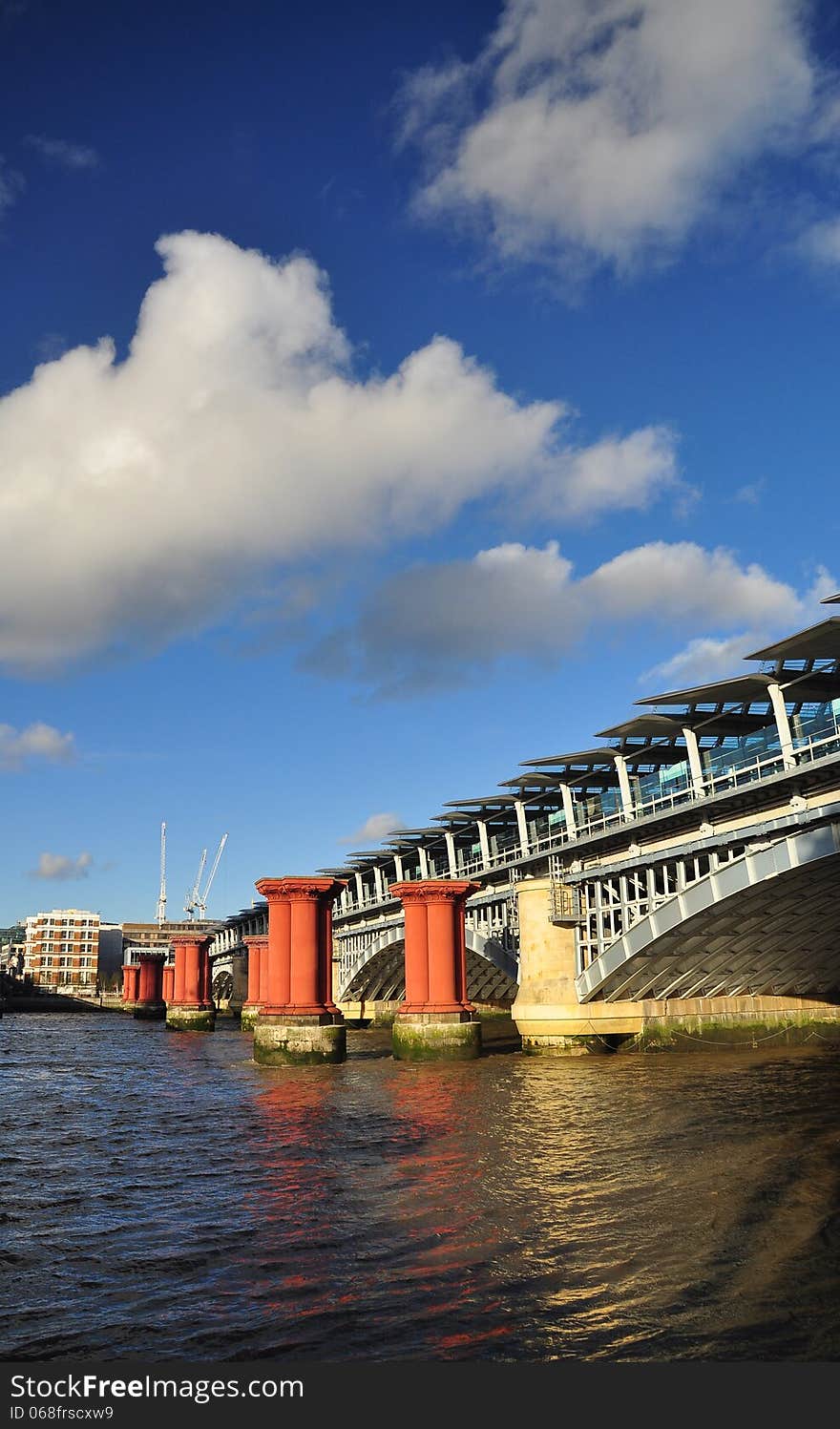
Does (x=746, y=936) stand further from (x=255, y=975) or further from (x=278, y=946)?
(x=255, y=975)

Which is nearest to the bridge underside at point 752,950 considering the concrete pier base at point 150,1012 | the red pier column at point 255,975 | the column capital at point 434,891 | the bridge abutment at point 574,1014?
the bridge abutment at point 574,1014

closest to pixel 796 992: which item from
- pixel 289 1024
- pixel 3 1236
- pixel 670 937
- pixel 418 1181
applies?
pixel 670 937

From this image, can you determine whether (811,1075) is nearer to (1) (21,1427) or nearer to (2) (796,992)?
(2) (796,992)

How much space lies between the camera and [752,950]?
144 ft

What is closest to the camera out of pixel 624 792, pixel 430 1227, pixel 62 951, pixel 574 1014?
pixel 430 1227

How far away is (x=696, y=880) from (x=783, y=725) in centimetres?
653

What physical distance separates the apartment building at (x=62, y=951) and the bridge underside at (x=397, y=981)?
398 feet

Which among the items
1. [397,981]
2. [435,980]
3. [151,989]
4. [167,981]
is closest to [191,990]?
[397,981]

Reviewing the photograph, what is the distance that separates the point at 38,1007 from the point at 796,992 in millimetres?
124439

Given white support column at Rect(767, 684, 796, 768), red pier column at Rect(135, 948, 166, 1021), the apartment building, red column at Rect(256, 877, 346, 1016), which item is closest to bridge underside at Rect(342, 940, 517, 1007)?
red column at Rect(256, 877, 346, 1016)

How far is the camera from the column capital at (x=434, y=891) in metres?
43.6

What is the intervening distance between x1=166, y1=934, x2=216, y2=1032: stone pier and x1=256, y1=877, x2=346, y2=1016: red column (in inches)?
1605

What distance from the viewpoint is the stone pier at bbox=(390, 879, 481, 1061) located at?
1626 inches

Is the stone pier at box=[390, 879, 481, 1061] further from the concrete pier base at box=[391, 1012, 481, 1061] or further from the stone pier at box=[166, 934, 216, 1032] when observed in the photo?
the stone pier at box=[166, 934, 216, 1032]
